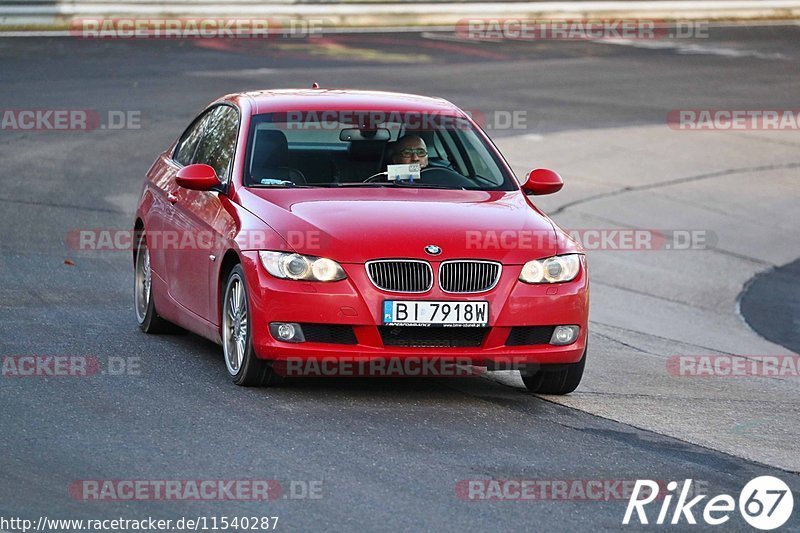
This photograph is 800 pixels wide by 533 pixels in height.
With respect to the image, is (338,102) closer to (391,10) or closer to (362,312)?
(362,312)

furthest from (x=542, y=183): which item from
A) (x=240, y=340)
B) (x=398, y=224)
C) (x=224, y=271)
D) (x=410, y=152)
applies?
(x=240, y=340)

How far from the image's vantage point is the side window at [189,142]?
10.6m

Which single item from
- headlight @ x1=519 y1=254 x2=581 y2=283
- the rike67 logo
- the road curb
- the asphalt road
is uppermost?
headlight @ x1=519 y1=254 x2=581 y2=283

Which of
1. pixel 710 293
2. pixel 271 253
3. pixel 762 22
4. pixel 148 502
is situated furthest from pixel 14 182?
pixel 762 22

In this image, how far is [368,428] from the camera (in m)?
7.84

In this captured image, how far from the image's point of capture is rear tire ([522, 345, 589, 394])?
29.3 ft

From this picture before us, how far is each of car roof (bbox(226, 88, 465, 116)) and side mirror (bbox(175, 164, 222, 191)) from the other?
2.17ft

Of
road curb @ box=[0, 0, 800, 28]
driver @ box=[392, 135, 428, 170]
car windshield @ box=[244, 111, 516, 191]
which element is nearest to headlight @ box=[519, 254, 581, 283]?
car windshield @ box=[244, 111, 516, 191]

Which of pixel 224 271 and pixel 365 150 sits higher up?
pixel 365 150

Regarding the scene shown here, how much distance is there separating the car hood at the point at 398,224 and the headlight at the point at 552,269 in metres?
0.05

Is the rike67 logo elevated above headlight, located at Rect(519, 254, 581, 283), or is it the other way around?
headlight, located at Rect(519, 254, 581, 283)

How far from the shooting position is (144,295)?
10.8m

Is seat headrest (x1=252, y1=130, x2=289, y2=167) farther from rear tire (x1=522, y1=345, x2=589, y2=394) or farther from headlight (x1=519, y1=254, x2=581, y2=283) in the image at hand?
rear tire (x1=522, y1=345, x2=589, y2=394)

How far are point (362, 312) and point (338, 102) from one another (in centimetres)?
214
